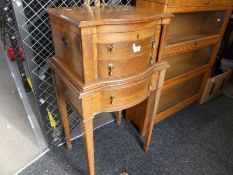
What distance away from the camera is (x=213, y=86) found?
6.20 feet

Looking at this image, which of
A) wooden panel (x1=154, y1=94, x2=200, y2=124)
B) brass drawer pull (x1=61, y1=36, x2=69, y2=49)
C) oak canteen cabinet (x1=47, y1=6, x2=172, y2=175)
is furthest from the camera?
wooden panel (x1=154, y1=94, x2=200, y2=124)

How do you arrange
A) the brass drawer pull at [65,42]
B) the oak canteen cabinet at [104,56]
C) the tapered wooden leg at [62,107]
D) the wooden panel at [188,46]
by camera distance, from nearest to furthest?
the oak canteen cabinet at [104,56] < the brass drawer pull at [65,42] < the tapered wooden leg at [62,107] < the wooden panel at [188,46]

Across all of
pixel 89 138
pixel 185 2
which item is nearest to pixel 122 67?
pixel 89 138

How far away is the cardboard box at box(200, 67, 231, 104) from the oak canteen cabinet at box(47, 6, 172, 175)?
1.10m

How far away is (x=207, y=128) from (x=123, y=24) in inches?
54.3

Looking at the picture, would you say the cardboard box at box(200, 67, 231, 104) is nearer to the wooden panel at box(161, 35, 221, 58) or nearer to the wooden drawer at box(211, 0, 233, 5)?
the wooden panel at box(161, 35, 221, 58)

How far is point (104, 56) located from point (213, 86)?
154 cm

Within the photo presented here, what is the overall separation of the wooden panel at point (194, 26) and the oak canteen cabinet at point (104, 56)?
52cm

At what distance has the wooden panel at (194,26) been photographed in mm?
1386

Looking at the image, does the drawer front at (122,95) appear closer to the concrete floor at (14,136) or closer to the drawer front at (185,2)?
the drawer front at (185,2)

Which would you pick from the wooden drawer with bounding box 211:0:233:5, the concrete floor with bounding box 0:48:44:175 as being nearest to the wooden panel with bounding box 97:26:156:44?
the wooden drawer with bounding box 211:0:233:5

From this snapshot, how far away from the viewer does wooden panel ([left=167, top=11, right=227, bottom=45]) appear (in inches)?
54.6

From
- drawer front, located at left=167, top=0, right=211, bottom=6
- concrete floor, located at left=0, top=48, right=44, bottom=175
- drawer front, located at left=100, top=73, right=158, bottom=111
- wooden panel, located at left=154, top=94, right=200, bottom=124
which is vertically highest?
drawer front, located at left=167, top=0, right=211, bottom=6

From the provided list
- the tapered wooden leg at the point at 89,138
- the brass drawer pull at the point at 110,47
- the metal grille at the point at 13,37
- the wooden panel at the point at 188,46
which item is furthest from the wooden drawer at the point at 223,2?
the metal grille at the point at 13,37
